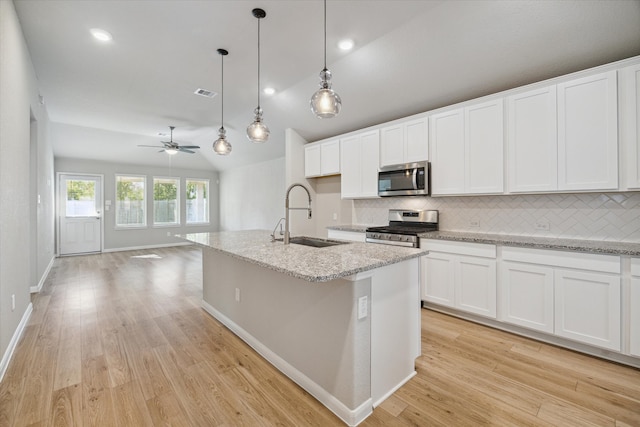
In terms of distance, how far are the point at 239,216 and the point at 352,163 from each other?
5.22 metres

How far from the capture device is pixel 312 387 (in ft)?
6.23

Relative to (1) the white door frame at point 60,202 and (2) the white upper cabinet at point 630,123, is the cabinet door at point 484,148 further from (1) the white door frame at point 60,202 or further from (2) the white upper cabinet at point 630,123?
(1) the white door frame at point 60,202

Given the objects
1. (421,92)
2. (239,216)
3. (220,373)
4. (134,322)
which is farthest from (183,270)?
(421,92)

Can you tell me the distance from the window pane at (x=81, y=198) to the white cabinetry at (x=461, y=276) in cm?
846

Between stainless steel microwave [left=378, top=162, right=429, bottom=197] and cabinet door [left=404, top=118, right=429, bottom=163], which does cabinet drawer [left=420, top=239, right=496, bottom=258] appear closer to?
stainless steel microwave [left=378, top=162, right=429, bottom=197]

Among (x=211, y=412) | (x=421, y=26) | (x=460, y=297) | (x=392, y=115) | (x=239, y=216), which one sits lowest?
(x=211, y=412)

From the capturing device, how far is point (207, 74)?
151 inches

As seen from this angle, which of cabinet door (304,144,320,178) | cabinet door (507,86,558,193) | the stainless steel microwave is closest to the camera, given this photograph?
cabinet door (507,86,558,193)

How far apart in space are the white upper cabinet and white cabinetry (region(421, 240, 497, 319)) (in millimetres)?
1176

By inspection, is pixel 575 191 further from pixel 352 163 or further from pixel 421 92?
pixel 352 163

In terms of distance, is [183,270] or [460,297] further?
[183,270]

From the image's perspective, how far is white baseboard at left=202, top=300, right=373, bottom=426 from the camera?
1666 mm

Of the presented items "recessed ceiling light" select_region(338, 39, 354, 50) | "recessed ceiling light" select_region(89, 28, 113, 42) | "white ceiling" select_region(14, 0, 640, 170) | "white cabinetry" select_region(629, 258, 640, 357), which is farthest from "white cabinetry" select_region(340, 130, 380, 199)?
"recessed ceiling light" select_region(89, 28, 113, 42)

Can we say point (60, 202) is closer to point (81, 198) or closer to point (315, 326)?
point (81, 198)
